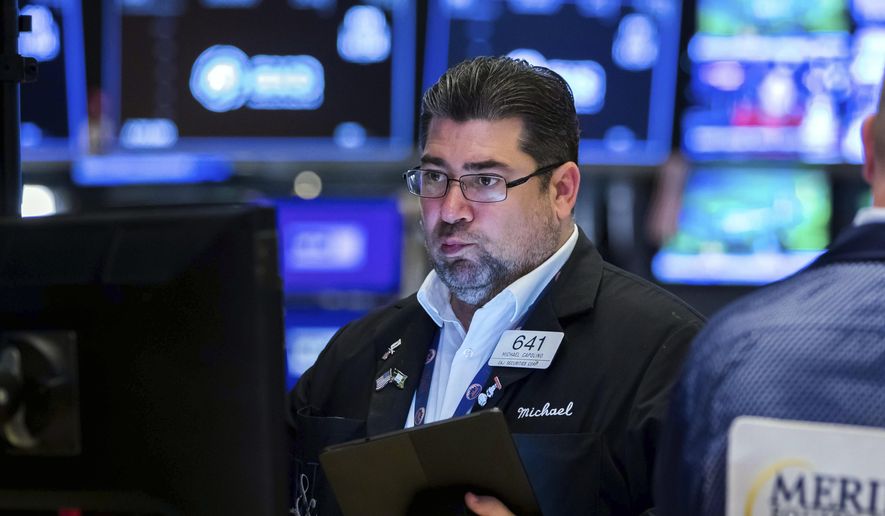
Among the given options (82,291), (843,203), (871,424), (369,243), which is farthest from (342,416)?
(843,203)

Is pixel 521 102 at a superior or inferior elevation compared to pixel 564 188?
superior

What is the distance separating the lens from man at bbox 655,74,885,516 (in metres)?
1.24

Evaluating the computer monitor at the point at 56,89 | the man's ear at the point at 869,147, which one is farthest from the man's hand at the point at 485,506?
the computer monitor at the point at 56,89

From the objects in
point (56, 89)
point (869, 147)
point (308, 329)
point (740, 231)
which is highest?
point (869, 147)

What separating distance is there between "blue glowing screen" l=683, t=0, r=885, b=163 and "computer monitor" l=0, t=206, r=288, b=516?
3.45m

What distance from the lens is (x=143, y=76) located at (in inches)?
175

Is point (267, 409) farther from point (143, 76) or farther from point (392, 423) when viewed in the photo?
point (143, 76)

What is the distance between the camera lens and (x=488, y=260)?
2.39 meters

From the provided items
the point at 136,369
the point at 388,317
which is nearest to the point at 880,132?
the point at 136,369

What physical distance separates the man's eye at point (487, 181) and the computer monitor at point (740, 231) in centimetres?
228

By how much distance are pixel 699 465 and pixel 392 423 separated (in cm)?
107

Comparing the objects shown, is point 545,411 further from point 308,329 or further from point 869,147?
point 308,329

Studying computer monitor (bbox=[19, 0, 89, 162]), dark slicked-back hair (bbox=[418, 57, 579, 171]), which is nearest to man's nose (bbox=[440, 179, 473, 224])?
dark slicked-back hair (bbox=[418, 57, 579, 171])

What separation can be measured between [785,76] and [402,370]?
2.59m
